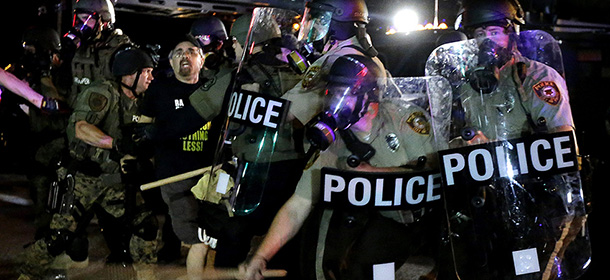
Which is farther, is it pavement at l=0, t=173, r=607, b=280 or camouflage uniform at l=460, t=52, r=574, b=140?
pavement at l=0, t=173, r=607, b=280

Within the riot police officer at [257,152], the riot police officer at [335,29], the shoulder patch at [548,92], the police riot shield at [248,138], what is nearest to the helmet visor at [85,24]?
the riot police officer at [257,152]

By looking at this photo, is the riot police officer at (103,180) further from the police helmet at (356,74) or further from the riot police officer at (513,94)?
the riot police officer at (513,94)

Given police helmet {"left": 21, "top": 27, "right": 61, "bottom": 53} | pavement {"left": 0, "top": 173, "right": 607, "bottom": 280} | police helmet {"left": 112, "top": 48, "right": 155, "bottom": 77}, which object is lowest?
pavement {"left": 0, "top": 173, "right": 607, "bottom": 280}

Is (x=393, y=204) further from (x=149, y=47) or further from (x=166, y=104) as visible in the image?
(x=149, y=47)

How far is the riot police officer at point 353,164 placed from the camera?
3311 millimetres

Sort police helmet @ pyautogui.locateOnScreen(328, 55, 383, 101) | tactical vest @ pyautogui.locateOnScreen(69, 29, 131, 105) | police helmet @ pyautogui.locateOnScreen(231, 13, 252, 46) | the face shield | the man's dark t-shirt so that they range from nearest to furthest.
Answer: police helmet @ pyautogui.locateOnScreen(328, 55, 383, 101) → the man's dark t-shirt → police helmet @ pyautogui.locateOnScreen(231, 13, 252, 46) → tactical vest @ pyautogui.locateOnScreen(69, 29, 131, 105) → the face shield

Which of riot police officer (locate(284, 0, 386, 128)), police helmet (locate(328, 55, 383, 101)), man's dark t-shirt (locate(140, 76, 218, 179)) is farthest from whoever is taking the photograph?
man's dark t-shirt (locate(140, 76, 218, 179))

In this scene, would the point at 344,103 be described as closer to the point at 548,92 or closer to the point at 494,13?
the point at 548,92

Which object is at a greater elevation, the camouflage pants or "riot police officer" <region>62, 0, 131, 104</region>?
"riot police officer" <region>62, 0, 131, 104</region>

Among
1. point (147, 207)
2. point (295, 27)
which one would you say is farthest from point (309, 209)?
point (147, 207)

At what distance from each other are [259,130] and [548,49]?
4.94 feet

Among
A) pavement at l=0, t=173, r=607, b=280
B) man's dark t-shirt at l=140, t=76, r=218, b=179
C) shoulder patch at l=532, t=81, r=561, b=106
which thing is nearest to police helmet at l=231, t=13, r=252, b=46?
man's dark t-shirt at l=140, t=76, r=218, b=179

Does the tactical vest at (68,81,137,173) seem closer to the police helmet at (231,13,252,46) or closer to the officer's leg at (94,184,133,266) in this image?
the officer's leg at (94,184,133,266)

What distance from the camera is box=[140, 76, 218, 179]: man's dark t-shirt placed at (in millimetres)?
5395
